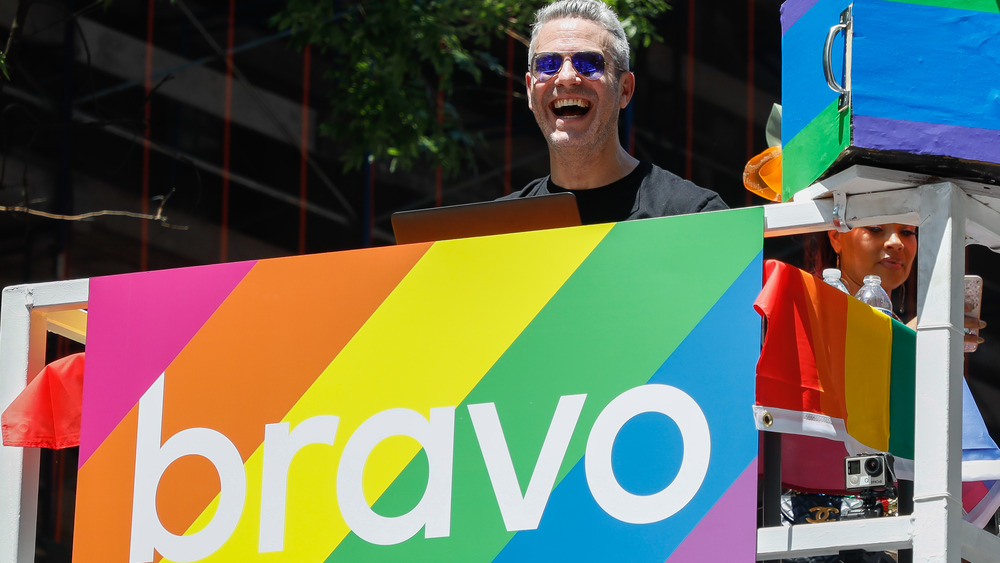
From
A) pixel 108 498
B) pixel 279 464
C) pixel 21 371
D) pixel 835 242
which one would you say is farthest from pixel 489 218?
pixel 835 242

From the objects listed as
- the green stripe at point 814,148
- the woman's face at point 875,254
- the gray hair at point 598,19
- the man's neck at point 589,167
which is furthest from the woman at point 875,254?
the green stripe at point 814,148

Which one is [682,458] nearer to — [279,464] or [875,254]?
[279,464]

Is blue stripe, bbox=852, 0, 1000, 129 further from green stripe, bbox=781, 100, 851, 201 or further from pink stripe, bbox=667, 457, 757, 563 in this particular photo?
pink stripe, bbox=667, 457, 757, 563

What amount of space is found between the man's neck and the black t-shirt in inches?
0.8

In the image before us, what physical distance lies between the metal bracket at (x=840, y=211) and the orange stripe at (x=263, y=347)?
0.72 m

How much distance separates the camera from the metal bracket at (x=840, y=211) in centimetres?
217

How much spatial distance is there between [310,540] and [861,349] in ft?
3.29

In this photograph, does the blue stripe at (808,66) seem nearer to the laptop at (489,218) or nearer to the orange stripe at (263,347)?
the laptop at (489,218)

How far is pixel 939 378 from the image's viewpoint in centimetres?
204

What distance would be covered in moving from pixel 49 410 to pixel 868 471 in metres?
1.62

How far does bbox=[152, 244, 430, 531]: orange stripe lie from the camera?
2.47 metres

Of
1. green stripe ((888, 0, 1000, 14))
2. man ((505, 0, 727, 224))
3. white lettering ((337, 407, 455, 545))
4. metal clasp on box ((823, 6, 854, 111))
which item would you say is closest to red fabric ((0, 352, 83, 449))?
white lettering ((337, 407, 455, 545))

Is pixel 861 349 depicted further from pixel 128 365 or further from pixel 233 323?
pixel 128 365

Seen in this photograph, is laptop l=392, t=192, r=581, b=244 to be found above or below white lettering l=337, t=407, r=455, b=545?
above
